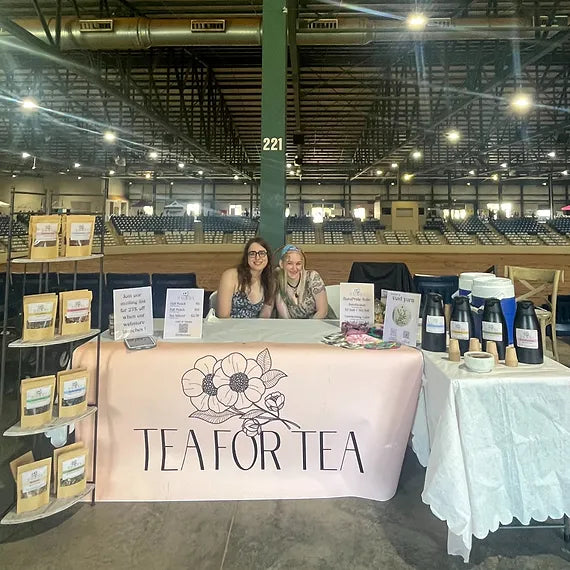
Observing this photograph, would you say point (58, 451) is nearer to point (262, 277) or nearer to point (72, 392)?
point (72, 392)

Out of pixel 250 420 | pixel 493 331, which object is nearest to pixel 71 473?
pixel 250 420

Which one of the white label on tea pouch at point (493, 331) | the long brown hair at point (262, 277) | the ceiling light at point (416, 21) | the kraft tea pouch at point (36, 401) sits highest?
the ceiling light at point (416, 21)

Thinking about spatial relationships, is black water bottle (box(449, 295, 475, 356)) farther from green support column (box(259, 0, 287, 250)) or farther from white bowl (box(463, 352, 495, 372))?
green support column (box(259, 0, 287, 250))

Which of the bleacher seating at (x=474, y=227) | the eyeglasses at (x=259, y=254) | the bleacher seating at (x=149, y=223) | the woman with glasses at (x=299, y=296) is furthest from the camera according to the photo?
the bleacher seating at (x=149, y=223)

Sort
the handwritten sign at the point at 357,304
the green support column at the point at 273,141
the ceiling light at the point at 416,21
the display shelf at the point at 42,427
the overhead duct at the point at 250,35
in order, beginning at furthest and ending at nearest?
the overhead duct at the point at 250,35 → the ceiling light at the point at 416,21 → the green support column at the point at 273,141 → the handwritten sign at the point at 357,304 → the display shelf at the point at 42,427

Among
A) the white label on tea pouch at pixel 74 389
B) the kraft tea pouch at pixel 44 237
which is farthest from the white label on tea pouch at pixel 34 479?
the kraft tea pouch at pixel 44 237

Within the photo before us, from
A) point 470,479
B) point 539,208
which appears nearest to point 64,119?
point 470,479

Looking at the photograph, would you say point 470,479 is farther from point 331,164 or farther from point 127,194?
point 127,194

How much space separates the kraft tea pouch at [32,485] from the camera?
1635 millimetres

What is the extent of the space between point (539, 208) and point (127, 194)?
32519 mm

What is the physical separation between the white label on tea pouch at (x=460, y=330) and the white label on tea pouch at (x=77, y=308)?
5.55 feet

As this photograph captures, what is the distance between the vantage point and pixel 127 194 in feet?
105

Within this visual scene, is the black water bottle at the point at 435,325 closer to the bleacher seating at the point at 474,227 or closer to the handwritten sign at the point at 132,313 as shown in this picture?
the handwritten sign at the point at 132,313

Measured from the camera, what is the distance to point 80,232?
1840 mm
